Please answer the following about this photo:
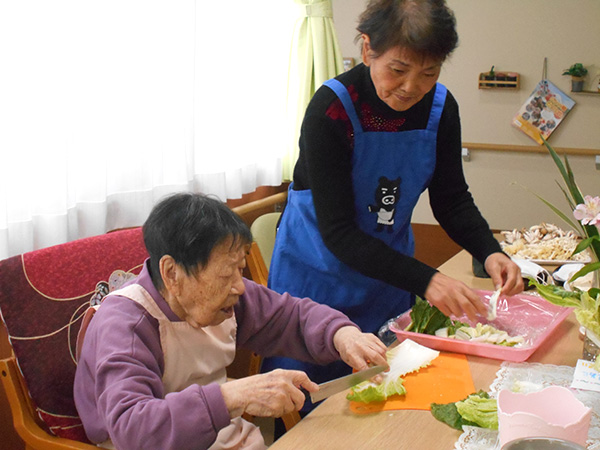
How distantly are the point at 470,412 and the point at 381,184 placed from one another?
0.68 m

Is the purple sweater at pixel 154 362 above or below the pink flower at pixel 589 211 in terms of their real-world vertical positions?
below

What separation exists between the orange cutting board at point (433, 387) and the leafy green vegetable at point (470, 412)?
50mm

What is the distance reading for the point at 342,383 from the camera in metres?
1.26

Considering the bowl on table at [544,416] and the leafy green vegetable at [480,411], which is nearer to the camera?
the bowl on table at [544,416]

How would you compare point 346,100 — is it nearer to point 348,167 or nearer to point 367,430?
point 348,167

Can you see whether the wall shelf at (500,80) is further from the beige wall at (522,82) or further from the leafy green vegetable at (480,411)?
the leafy green vegetable at (480,411)

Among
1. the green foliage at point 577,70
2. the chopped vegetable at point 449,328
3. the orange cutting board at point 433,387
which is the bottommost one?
the orange cutting board at point 433,387

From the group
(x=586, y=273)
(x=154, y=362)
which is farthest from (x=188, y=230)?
(x=586, y=273)

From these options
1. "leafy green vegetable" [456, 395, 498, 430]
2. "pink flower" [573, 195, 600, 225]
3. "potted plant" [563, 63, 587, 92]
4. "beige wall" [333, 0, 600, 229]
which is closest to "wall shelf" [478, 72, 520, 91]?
"beige wall" [333, 0, 600, 229]

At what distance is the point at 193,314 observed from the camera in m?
1.35

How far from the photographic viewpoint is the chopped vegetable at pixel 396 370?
1236 mm

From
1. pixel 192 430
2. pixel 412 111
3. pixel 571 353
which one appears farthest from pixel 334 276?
pixel 192 430

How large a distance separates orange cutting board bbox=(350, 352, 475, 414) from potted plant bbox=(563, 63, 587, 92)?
3249 mm

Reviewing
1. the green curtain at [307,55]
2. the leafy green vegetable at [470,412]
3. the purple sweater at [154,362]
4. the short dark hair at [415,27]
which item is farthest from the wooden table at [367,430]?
the green curtain at [307,55]
